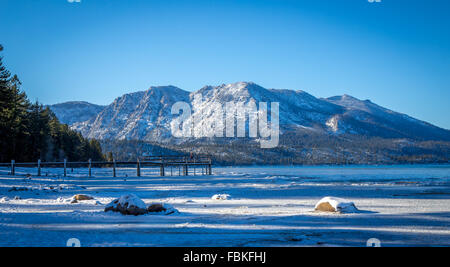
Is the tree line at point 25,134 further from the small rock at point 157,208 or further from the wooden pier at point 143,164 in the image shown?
the small rock at point 157,208

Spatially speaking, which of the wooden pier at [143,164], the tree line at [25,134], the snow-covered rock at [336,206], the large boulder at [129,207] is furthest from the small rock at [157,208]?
the tree line at [25,134]

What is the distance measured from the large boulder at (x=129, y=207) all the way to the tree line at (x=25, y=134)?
2953cm

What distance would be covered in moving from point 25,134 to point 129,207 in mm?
51993

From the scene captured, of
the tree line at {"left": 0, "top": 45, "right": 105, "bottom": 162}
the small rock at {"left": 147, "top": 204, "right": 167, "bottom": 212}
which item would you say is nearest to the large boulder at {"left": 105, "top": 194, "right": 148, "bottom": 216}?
the small rock at {"left": 147, "top": 204, "right": 167, "bottom": 212}

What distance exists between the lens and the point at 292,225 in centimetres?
984

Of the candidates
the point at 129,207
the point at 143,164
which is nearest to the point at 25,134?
the point at 143,164

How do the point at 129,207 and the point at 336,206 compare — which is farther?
the point at 336,206

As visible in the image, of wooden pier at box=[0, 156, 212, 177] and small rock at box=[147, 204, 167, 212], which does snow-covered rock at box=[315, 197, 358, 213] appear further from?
wooden pier at box=[0, 156, 212, 177]

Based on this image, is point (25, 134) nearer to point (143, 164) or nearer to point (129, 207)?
point (143, 164)

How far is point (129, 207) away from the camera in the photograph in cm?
1162

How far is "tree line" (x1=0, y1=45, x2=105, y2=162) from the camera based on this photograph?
43100mm

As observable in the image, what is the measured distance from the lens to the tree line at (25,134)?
141ft
